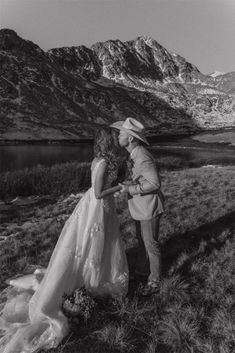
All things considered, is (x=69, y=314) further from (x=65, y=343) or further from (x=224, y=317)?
(x=224, y=317)

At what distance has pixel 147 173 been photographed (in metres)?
5.62

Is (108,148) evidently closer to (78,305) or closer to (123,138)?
(123,138)

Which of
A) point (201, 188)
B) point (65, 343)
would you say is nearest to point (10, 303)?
point (65, 343)

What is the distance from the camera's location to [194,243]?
336 inches

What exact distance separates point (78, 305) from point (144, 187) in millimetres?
1914

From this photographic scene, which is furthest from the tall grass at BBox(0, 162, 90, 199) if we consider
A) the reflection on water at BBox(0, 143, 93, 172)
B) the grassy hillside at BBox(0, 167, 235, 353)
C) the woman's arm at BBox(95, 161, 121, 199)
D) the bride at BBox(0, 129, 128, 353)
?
the reflection on water at BBox(0, 143, 93, 172)

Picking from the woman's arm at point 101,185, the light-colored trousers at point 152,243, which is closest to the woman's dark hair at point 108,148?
the woman's arm at point 101,185

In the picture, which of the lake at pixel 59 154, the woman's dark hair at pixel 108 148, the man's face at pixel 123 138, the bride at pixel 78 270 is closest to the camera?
the bride at pixel 78 270

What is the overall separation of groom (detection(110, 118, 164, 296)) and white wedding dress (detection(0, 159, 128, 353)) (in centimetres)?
42

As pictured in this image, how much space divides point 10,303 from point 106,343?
1.54m

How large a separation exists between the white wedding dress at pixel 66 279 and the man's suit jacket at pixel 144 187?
42cm

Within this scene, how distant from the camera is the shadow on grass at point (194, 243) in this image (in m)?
7.50

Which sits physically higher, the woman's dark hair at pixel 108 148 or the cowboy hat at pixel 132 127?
the cowboy hat at pixel 132 127

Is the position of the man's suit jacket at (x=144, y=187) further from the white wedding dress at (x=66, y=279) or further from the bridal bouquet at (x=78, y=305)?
the bridal bouquet at (x=78, y=305)
